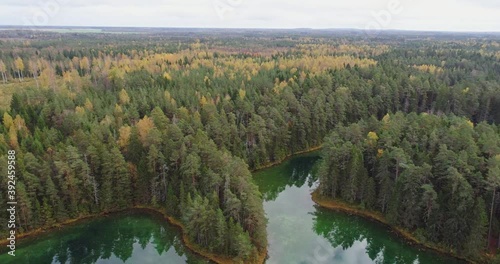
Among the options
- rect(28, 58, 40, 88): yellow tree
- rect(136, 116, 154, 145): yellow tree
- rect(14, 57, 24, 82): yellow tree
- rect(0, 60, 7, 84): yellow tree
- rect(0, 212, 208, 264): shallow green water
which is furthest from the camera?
rect(28, 58, 40, 88): yellow tree

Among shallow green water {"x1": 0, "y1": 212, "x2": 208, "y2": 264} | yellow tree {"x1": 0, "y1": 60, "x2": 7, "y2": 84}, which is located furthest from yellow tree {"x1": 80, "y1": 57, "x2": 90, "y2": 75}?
shallow green water {"x1": 0, "y1": 212, "x2": 208, "y2": 264}

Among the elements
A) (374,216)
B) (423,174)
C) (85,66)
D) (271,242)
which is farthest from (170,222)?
(85,66)

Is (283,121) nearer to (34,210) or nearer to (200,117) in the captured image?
(200,117)

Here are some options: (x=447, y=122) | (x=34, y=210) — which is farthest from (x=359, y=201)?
(x=34, y=210)

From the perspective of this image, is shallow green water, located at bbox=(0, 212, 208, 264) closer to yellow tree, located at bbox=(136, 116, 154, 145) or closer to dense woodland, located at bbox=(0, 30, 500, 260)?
dense woodland, located at bbox=(0, 30, 500, 260)

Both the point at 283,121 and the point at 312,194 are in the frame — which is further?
the point at 283,121

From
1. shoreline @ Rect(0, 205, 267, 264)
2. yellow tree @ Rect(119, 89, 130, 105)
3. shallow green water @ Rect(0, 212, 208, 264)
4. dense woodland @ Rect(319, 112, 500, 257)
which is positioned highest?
yellow tree @ Rect(119, 89, 130, 105)
